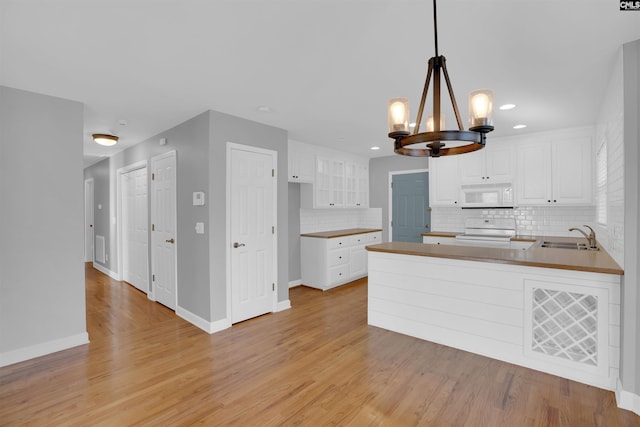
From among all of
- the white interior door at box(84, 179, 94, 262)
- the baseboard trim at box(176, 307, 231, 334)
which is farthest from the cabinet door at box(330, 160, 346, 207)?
the white interior door at box(84, 179, 94, 262)

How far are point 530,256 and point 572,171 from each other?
7.93 feet

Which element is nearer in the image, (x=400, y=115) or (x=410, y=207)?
(x=400, y=115)

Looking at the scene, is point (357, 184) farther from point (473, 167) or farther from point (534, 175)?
point (534, 175)

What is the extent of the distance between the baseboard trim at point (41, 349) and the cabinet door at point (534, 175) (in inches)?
223

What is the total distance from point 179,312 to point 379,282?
8.13ft

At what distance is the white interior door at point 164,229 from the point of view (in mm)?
4039

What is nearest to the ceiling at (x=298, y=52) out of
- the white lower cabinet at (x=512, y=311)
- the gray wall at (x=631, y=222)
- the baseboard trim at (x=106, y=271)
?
the gray wall at (x=631, y=222)

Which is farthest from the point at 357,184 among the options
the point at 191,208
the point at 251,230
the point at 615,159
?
the point at 615,159

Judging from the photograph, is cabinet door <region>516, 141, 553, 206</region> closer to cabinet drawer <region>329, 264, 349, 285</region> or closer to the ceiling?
the ceiling

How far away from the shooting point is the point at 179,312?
3.92m

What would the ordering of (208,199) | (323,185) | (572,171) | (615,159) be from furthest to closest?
1. (323,185)
2. (572,171)
3. (208,199)
4. (615,159)

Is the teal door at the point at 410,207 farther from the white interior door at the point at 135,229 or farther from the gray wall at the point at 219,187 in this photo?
the white interior door at the point at 135,229

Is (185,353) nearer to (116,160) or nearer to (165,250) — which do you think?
(165,250)

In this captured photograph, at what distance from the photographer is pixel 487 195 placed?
16.1ft
